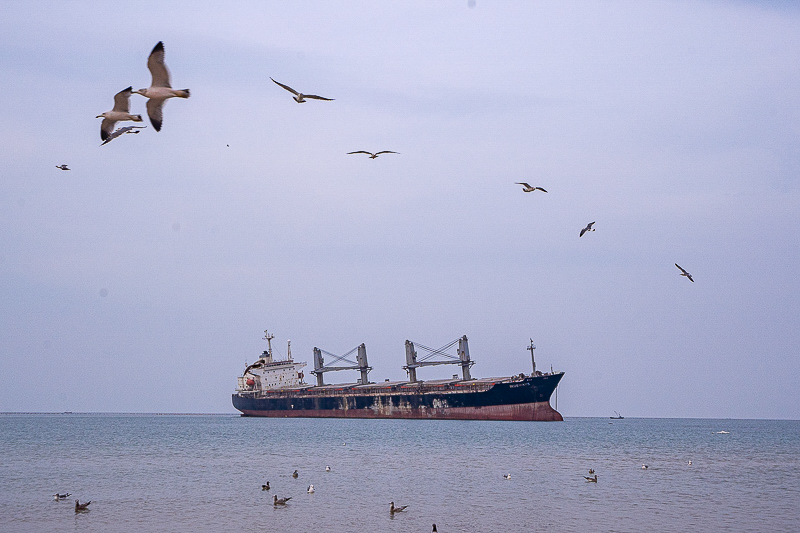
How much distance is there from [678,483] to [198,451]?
2643cm

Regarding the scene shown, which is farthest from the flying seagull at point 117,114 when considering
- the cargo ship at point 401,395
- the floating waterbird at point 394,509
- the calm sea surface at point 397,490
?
the cargo ship at point 401,395

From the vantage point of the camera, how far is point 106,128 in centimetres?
1412

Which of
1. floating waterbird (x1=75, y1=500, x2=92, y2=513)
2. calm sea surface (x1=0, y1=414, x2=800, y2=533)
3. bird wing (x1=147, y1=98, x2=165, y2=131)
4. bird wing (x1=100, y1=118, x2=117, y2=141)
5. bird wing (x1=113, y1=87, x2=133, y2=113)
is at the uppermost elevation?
bird wing (x1=113, y1=87, x2=133, y2=113)

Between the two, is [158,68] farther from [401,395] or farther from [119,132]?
[401,395]

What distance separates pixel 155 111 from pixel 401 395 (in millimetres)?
67325

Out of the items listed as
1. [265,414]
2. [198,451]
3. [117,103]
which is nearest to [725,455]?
[198,451]

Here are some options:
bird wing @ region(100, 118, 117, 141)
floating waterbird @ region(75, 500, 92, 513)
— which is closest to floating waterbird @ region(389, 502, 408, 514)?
floating waterbird @ region(75, 500, 92, 513)

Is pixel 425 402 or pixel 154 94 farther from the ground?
pixel 154 94

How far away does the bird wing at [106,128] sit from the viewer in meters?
14.0

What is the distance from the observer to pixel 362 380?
298 feet

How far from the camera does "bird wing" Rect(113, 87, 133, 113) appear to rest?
44.1 ft

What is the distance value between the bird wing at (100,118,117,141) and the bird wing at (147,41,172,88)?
6.33ft

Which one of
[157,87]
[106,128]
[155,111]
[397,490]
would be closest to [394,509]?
[397,490]

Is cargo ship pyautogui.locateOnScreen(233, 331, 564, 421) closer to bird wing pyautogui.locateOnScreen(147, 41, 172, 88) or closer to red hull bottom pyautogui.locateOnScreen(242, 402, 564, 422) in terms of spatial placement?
red hull bottom pyautogui.locateOnScreen(242, 402, 564, 422)
